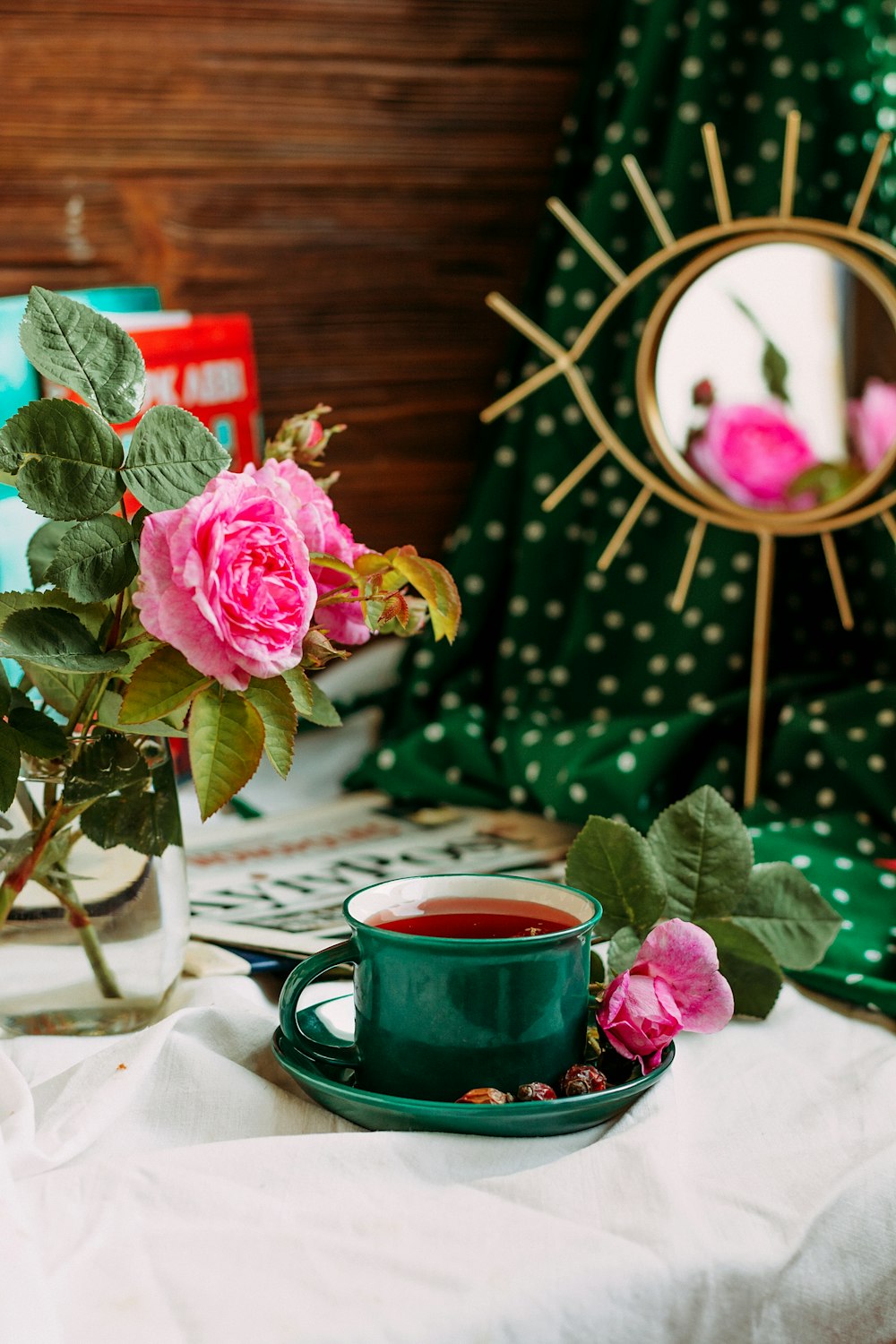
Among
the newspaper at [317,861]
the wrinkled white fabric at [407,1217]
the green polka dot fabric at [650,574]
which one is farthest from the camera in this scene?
the green polka dot fabric at [650,574]

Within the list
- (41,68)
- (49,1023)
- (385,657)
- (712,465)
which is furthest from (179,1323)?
(41,68)

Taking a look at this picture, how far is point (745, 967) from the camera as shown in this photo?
74 centimetres

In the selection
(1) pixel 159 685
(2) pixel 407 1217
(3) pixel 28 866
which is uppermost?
(1) pixel 159 685

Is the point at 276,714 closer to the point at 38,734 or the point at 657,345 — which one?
the point at 38,734

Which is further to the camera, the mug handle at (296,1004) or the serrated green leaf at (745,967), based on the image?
the serrated green leaf at (745,967)

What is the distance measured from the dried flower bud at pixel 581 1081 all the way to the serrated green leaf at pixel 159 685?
0.79ft

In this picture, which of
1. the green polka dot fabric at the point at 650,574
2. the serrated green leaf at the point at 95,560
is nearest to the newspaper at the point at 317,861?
the green polka dot fabric at the point at 650,574

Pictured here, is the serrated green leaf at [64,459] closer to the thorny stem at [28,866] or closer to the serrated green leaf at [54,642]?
the serrated green leaf at [54,642]

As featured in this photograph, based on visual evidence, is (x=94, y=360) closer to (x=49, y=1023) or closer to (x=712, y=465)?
(x=49, y=1023)

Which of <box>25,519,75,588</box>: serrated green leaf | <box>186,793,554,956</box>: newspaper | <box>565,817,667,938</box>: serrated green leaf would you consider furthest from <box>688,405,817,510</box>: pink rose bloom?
<box>25,519,75,588</box>: serrated green leaf

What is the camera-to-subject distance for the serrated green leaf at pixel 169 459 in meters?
0.60

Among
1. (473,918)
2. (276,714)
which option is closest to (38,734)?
(276,714)

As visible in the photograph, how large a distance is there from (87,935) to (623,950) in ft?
0.91

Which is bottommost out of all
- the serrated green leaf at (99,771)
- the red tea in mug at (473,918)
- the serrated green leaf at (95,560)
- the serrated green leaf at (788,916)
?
the serrated green leaf at (788,916)
